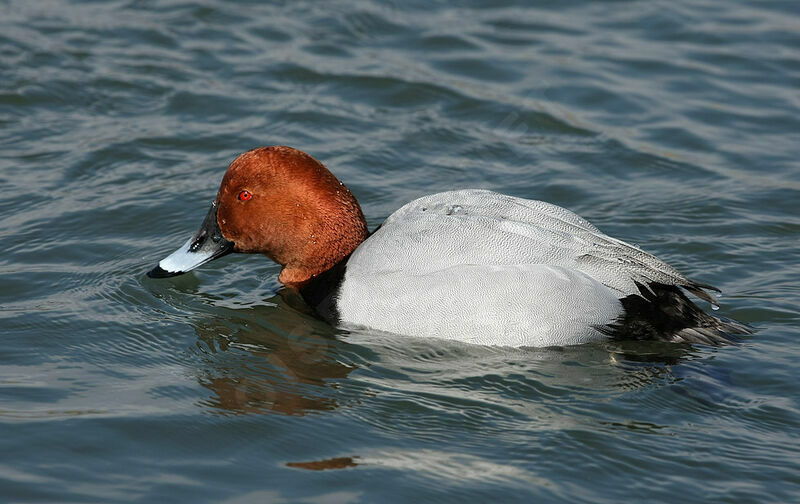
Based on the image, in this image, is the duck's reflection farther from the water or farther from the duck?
the duck

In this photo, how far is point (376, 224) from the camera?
6750 millimetres

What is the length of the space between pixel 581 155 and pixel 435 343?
10.3ft

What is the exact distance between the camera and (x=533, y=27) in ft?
32.1

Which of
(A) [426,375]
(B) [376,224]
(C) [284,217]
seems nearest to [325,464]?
(A) [426,375]

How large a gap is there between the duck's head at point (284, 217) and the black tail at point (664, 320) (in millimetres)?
1446

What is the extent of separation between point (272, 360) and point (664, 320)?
72.5 inches

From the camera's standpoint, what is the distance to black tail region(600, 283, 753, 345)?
16.2ft

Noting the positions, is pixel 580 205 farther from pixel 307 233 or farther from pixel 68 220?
pixel 68 220

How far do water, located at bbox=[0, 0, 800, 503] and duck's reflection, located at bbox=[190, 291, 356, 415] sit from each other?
16mm

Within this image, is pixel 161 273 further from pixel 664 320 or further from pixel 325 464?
pixel 664 320

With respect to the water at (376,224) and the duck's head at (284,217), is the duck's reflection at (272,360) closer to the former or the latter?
the water at (376,224)

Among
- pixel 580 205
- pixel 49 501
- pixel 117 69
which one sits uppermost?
pixel 117 69

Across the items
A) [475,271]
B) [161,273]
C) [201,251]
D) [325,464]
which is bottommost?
[325,464]

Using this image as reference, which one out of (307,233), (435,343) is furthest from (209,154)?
(435,343)
